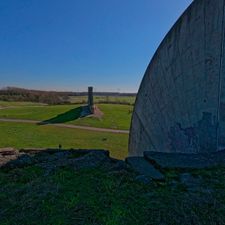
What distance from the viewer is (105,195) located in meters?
2.55

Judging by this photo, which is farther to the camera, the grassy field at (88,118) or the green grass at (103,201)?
the grassy field at (88,118)

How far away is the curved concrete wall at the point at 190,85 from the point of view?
4801mm

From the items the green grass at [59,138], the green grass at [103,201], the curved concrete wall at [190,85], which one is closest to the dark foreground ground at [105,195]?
the green grass at [103,201]

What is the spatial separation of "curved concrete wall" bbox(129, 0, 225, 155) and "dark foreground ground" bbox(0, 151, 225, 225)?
6.16 ft

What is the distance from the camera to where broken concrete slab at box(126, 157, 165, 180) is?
119 inches

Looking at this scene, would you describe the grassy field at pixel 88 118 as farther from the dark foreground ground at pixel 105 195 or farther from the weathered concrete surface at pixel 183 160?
the dark foreground ground at pixel 105 195

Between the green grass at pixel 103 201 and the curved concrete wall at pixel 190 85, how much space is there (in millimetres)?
2063

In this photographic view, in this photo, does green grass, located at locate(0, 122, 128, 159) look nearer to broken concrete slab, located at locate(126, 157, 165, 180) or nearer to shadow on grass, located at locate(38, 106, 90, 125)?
shadow on grass, located at locate(38, 106, 90, 125)

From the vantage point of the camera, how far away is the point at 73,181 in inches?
116

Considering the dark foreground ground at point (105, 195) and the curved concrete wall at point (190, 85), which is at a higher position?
the curved concrete wall at point (190, 85)

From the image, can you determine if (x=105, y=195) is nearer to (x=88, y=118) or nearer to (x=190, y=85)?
(x=190, y=85)

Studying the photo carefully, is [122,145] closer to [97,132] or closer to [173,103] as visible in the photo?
[97,132]

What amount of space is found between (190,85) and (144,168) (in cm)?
279

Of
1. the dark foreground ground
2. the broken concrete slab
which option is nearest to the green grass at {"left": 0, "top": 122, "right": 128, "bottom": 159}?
the broken concrete slab
